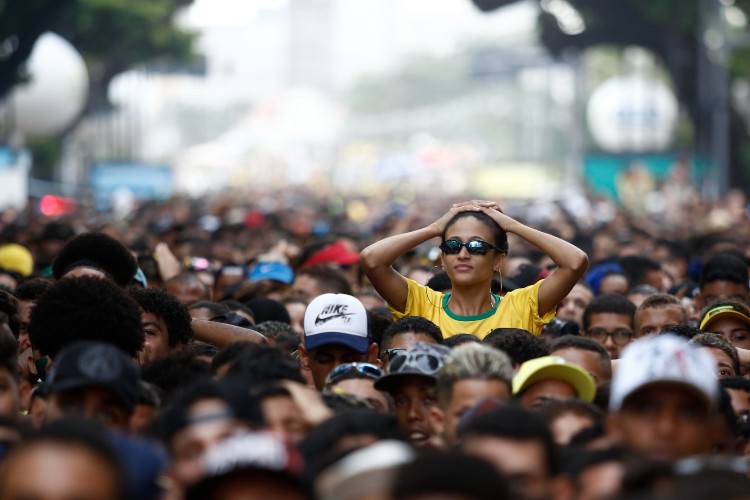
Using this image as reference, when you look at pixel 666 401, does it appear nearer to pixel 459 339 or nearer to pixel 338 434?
pixel 338 434

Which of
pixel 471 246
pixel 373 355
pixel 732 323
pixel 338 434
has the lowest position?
pixel 732 323

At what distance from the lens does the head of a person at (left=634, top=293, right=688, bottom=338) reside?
389 inches

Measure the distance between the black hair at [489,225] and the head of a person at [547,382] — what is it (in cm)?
198

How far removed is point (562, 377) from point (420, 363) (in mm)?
564

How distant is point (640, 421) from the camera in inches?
213

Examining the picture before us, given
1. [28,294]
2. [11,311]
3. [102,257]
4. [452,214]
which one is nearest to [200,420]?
[452,214]

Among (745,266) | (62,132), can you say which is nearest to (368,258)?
(745,266)

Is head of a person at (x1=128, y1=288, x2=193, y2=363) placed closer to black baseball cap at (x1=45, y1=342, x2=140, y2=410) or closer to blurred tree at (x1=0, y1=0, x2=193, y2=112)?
black baseball cap at (x1=45, y1=342, x2=140, y2=410)

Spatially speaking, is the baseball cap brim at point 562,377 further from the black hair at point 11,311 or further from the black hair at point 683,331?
the black hair at point 11,311

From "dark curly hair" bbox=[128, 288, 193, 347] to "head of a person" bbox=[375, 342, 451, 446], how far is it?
72.0 inches

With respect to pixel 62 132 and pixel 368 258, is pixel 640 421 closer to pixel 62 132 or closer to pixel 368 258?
pixel 368 258

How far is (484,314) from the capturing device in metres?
8.51

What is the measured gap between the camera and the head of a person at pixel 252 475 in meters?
4.55

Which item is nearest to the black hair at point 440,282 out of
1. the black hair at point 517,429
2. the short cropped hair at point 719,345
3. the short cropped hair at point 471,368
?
the short cropped hair at point 719,345
